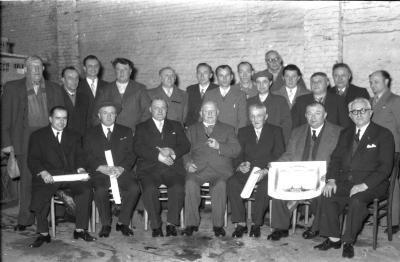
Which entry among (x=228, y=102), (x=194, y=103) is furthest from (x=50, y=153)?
(x=228, y=102)

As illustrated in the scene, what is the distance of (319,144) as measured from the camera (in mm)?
4332

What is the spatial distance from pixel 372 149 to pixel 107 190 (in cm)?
289

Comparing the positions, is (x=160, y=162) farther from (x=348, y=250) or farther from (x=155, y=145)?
(x=348, y=250)

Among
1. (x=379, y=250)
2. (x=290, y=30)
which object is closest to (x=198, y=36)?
(x=290, y=30)

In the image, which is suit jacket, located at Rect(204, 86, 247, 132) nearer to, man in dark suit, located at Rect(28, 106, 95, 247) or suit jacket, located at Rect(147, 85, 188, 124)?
suit jacket, located at Rect(147, 85, 188, 124)

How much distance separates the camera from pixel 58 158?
14.5ft

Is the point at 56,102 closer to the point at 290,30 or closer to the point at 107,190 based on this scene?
the point at 107,190

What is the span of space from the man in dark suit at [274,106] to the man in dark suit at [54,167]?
233 centimetres

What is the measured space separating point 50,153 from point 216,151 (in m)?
1.90

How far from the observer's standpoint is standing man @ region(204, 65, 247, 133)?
502 cm

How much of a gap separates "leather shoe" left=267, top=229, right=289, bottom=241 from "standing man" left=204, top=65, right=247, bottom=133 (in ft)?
4.54

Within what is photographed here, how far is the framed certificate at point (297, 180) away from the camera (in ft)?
13.3

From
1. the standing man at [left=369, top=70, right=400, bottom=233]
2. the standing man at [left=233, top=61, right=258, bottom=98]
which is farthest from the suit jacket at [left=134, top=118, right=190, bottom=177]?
the standing man at [left=369, top=70, right=400, bottom=233]

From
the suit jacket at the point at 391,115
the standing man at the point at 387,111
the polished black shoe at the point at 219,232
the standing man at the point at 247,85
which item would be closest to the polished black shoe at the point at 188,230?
the polished black shoe at the point at 219,232
